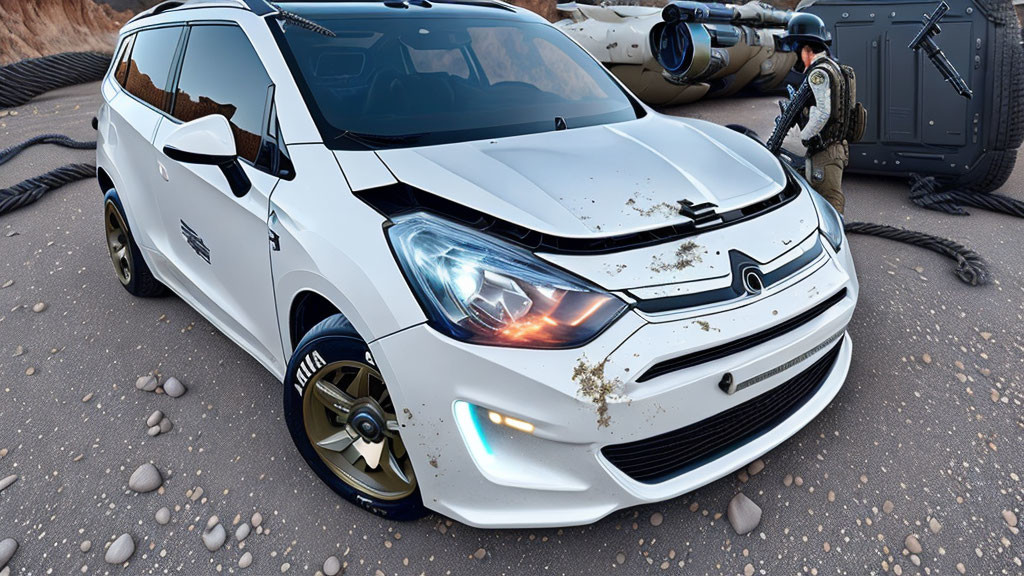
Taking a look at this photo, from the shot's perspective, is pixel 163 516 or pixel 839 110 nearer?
pixel 163 516

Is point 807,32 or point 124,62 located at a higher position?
point 124,62

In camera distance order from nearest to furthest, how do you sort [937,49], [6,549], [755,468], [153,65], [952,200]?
[6,549]
[755,468]
[153,65]
[937,49]
[952,200]

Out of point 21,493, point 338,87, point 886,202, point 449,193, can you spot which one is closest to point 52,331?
point 21,493

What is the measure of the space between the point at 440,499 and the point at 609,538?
0.55 m

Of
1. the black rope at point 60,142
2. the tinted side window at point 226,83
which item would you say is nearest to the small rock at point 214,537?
the tinted side window at point 226,83

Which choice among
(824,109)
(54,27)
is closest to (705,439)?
A: (824,109)

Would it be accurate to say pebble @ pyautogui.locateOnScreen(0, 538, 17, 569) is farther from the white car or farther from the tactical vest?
the tactical vest

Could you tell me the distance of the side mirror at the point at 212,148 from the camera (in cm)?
203

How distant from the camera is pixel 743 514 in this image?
198 cm

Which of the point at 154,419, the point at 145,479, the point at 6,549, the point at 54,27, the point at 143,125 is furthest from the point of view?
the point at 54,27

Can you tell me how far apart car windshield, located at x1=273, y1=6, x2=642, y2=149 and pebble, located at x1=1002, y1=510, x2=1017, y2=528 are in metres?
1.83

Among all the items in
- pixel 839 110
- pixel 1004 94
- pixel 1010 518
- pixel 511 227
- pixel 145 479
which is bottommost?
pixel 1010 518

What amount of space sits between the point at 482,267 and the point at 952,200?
13.6ft

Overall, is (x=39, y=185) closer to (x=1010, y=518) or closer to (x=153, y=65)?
Result: (x=153, y=65)
